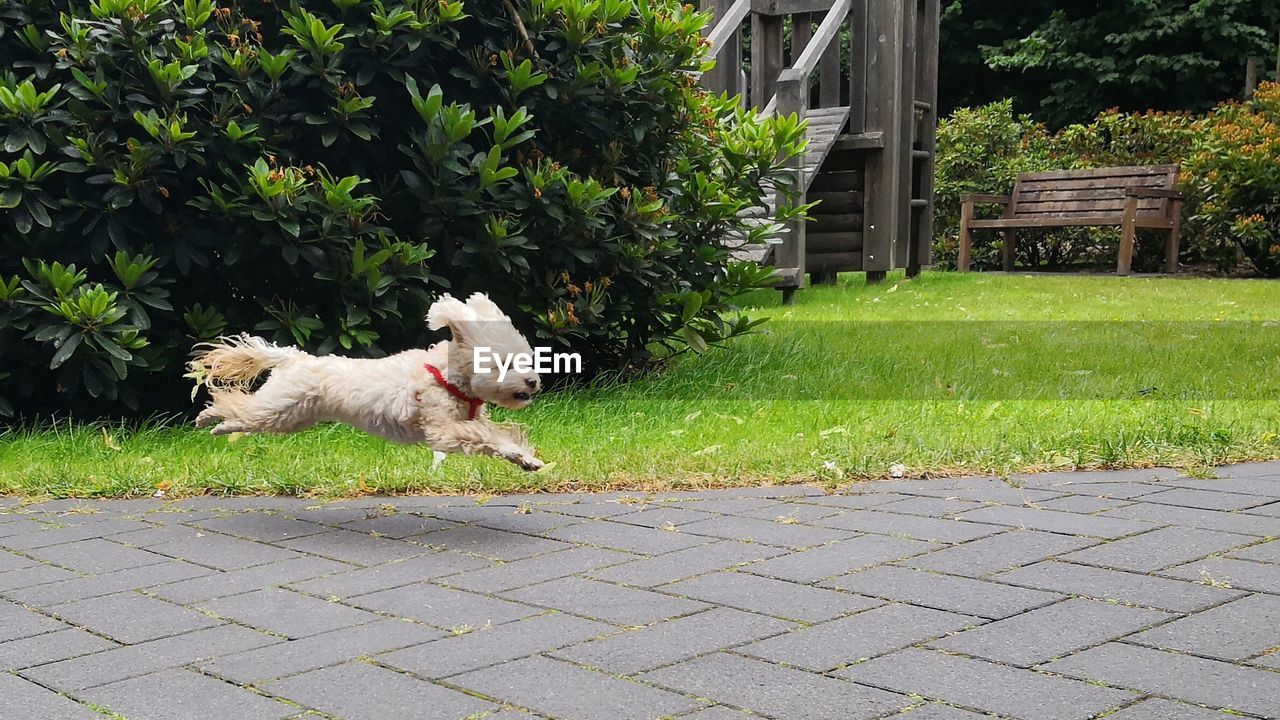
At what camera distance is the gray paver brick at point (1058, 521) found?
3.87 metres

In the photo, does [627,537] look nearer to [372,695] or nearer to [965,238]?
[372,695]

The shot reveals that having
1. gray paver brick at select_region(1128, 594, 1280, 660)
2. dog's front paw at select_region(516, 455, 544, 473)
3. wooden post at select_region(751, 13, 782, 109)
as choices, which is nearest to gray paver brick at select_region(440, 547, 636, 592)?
dog's front paw at select_region(516, 455, 544, 473)

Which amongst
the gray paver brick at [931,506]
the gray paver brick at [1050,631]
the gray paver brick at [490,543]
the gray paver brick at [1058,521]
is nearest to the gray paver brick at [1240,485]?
the gray paver brick at [1058,521]

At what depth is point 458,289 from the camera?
6.51 metres

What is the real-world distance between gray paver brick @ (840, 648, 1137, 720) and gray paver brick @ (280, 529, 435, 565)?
1.58 metres

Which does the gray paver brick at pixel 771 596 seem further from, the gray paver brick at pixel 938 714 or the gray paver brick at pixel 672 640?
the gray paver brick at pixel 938 714

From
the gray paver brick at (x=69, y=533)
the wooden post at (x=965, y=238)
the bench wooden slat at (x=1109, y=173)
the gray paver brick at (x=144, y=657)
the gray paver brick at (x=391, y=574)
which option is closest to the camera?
the gray paver brick at (x=144, y=657)

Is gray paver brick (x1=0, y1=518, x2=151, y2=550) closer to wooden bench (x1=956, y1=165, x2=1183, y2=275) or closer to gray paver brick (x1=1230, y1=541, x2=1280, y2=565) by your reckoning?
gray paver brick (x1=1230, y1=541, x2=1280, y2=565)

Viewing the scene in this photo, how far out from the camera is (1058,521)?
4.01 m

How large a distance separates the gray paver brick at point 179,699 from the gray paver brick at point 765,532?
169 cm

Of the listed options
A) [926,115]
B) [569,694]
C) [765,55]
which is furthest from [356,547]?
[926,115]

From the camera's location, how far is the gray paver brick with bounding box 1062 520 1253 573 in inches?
138

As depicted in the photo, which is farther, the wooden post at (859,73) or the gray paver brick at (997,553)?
the wooden post at (859,73)

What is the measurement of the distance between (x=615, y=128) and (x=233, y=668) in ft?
14.7
